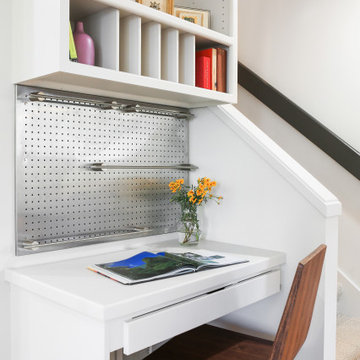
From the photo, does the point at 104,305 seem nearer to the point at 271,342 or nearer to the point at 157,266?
the point at 157,266

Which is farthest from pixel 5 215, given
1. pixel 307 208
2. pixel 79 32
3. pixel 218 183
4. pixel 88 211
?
pixel 307 208

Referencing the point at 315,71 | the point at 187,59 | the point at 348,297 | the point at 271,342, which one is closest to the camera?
the point at 271,342

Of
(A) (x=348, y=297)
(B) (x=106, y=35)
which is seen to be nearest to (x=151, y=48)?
(B) (x=106, y=35)

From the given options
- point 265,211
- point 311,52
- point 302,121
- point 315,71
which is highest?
point 311,52

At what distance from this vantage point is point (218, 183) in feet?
6.64

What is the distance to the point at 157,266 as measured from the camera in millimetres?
1418

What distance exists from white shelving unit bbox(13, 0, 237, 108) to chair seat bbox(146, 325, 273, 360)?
1.00 m

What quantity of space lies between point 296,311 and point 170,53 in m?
1.10

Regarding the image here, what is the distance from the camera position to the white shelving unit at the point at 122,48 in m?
1.31

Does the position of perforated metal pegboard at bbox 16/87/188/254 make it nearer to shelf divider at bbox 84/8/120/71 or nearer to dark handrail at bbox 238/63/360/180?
shelf divider at bbox 84/8/120/71

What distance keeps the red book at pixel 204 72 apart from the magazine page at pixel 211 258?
724mm

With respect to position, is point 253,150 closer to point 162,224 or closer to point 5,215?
point 162,224

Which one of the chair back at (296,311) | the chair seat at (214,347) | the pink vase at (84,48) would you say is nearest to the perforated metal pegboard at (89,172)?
the pink vase at (84,48)

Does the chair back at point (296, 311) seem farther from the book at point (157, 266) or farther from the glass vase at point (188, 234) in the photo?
the glass vase at point (188, 234)
